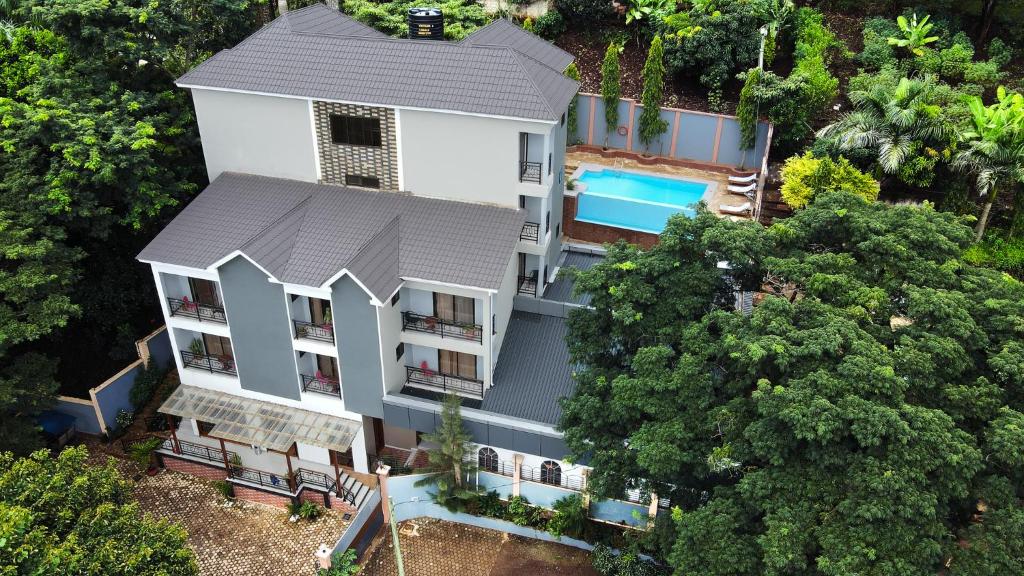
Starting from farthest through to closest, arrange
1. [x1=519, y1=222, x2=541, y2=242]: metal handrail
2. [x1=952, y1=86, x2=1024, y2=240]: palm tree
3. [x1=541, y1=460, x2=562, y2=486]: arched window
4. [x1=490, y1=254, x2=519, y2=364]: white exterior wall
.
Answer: [x1=952, y1=86, x2=1024, y2=240]: palm tree < [x1=519, y1=222, x2=541, y2=242]: metal handrail < [x1=490, y1=254, x2=519, y2=364]: white exterior wall < [x1=541, y1=460, x2=562, y2=486]: arched window

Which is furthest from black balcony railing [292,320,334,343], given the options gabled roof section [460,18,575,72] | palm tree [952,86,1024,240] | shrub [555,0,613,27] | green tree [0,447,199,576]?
shrub [555,0,613,27]

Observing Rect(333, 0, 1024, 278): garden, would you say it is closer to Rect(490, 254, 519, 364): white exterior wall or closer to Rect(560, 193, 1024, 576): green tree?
Rect(560, 193, 1024, 576): green tree

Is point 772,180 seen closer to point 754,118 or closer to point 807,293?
point 754,118

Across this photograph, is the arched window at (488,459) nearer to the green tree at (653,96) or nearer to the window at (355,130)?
the window at (355,130)

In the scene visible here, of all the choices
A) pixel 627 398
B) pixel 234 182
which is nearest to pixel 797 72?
pixel 627 398

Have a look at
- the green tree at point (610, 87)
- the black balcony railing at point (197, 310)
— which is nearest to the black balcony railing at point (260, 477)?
the black balcony railing at point (197, 310)

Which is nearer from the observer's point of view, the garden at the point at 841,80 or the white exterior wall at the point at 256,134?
the white exterior wall at the point at 256,134
